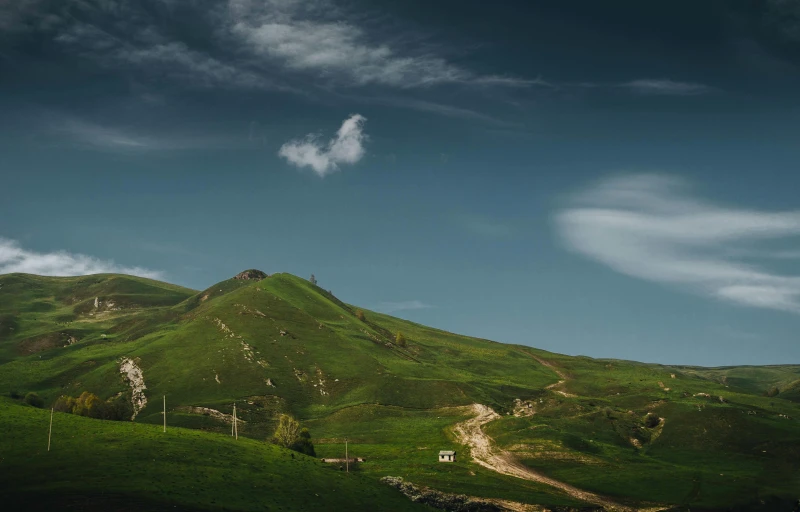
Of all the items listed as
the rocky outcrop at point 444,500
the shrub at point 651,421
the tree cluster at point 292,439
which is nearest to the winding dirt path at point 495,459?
the rocky outcrop at point 444,500

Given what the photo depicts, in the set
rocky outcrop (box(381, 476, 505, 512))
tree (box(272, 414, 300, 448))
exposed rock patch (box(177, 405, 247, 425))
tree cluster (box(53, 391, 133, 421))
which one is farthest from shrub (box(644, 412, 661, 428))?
tree cluster (box(53, 391, 133, 421))

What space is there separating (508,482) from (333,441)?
5624cm

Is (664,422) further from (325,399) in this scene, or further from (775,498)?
(325,399)

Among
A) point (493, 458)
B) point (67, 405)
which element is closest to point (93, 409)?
point (67, 405)

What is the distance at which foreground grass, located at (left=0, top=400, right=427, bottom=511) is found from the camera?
69438 millimetres

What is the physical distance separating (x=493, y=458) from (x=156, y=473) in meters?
84.5

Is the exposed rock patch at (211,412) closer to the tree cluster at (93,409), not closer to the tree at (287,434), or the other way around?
the tree cluster at (93,409)

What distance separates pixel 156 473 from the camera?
7800cm

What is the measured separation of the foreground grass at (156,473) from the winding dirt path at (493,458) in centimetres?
3584

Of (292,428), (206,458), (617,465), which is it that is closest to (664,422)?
(617,465)

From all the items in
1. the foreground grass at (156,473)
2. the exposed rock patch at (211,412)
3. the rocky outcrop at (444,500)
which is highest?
the foreground grass at (156,473)

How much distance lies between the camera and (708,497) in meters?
112

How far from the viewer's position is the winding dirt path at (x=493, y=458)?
112m

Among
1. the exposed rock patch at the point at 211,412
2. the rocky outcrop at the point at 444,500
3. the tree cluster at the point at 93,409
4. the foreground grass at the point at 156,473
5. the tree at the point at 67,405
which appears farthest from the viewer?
the exposed rock patch at the point at 211,412
